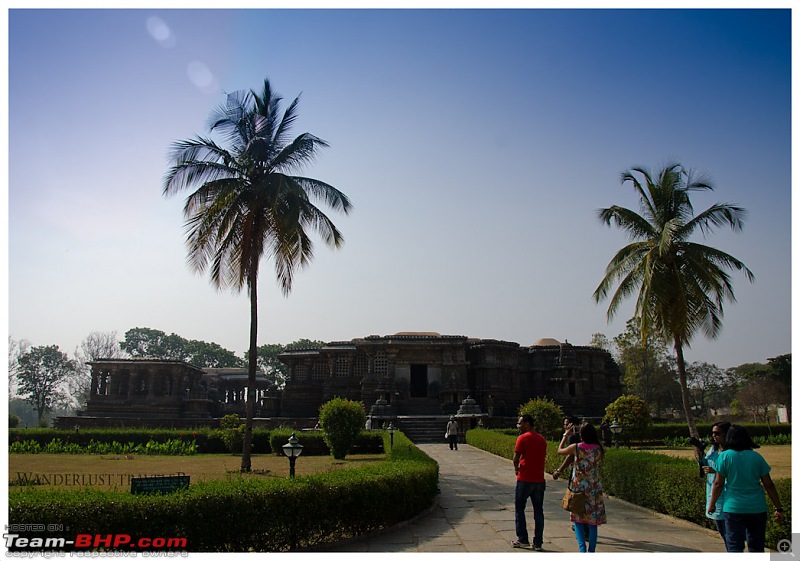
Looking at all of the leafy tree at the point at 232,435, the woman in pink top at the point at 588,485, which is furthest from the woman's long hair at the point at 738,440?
the leafy tree at the point at 232,435

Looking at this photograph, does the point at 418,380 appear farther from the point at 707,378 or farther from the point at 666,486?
the point at 707,378

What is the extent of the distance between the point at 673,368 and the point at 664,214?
1839 inches

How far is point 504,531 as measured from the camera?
8930 mm

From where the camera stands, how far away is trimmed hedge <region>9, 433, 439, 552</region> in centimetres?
689

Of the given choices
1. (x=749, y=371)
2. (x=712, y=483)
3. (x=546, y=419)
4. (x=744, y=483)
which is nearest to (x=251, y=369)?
(x=546, y=419)

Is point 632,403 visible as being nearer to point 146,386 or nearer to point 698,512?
point 698,512

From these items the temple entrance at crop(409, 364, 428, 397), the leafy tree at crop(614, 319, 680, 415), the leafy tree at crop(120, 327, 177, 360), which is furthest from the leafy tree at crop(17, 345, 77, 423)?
the leafy tree at crop(614, 319, 680, 415)

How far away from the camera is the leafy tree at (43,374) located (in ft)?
196

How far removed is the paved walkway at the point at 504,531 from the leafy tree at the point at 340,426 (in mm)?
8154

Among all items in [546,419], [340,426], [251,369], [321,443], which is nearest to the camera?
[251,369]

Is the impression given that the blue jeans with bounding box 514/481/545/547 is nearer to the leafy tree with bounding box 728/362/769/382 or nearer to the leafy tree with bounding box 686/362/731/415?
the leafy tree with bounding box 728/362/769/382

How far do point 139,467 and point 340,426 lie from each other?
21.6ft

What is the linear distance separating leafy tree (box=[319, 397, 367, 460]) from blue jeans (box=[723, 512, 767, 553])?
1576 cm

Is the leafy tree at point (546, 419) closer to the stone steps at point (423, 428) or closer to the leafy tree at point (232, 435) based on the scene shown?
the stone steps at point (423, 428)
